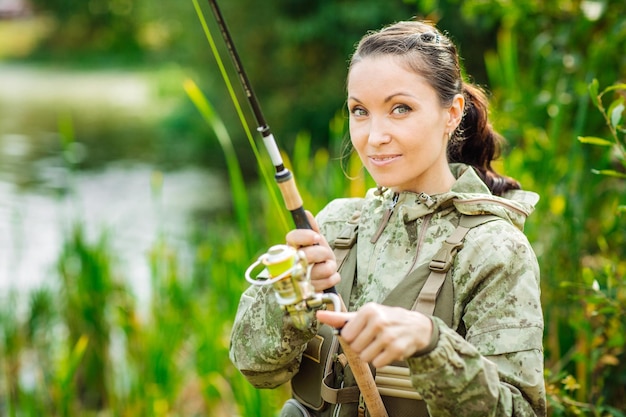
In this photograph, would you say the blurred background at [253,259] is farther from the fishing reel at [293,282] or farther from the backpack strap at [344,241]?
the fishing reel at [293,282]

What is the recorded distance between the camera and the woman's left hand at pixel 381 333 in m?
1.45

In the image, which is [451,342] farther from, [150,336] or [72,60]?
[72,60]

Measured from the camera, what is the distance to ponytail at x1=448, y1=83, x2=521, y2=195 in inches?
86.4

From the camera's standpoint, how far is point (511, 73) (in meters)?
3.50

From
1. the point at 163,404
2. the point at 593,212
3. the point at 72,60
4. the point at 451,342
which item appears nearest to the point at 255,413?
the point at 163,404

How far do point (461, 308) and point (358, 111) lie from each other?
53 centimetres

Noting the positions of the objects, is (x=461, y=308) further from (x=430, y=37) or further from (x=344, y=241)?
(x=430, y=37)

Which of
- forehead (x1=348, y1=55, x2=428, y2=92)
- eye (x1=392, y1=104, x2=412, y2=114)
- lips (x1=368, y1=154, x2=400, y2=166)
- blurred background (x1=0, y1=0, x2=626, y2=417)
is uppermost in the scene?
forehead (x1=348, y1=55, x2=428, y2=92)

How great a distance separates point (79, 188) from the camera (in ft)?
37.1

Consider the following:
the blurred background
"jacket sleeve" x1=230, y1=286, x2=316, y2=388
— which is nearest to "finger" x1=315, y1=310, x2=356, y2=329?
"jacket sleeve" x1=230, y1=286, x2=316, y2=388

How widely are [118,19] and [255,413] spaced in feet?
131

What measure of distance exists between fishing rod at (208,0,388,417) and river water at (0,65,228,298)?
2359 millimetres

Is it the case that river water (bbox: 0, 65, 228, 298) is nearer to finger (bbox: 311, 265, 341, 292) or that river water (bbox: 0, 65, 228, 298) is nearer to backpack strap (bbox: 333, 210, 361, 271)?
backpack strap (bbox: 333, 210, 361, 271)

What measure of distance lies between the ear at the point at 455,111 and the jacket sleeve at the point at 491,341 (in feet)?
0.94
